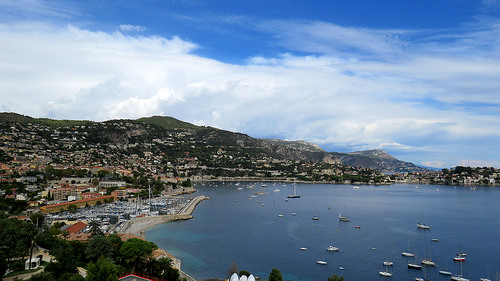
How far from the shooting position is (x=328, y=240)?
78.0 ft

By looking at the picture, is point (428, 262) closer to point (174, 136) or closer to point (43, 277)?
point (43, 277)

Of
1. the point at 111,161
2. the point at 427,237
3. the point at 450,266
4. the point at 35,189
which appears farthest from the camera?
the point at 111,161

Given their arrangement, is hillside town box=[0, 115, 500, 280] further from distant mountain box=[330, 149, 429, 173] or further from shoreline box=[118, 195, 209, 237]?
distant mountain box=[330, 149, 429, 173]

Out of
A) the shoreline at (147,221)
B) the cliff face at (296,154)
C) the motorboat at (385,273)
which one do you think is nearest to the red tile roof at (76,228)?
the shoreline at (147,221)

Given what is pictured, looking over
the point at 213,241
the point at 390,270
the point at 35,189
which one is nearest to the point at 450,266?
the point at 390,270

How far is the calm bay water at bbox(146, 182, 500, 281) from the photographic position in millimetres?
17688

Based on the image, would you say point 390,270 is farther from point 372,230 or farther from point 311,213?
point 311,213

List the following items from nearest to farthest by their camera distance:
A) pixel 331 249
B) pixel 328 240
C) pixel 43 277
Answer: pixel 43 277, pixel 331 249, pixel 328 240

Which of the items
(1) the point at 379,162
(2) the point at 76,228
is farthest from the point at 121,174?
(1) the point at 379,162

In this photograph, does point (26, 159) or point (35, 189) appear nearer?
point (35, 189)

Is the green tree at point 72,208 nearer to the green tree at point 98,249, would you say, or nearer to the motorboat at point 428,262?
the green tree at point 98,249

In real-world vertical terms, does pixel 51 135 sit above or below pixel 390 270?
above

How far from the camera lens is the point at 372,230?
1059 inches

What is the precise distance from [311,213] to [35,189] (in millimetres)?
26948
